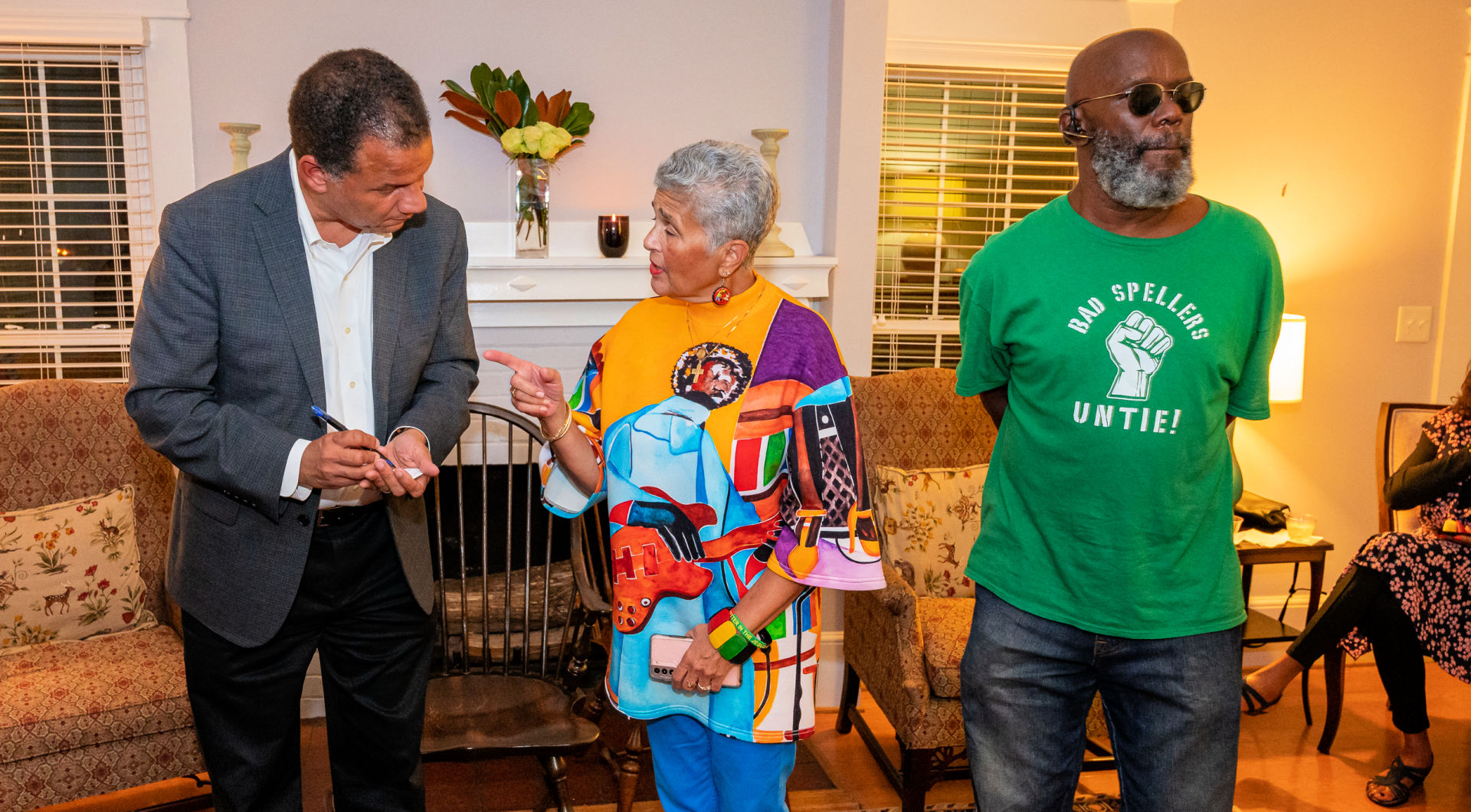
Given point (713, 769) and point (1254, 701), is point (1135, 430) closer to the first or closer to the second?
point (713, 769)

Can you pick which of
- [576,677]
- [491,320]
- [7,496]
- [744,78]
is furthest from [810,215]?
[7,496]

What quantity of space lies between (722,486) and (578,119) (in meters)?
1.90

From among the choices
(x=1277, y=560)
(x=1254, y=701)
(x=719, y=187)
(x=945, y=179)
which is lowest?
(x=1254, y=701)

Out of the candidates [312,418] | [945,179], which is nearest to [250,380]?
[312,418]

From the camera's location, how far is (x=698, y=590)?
4.83 ft

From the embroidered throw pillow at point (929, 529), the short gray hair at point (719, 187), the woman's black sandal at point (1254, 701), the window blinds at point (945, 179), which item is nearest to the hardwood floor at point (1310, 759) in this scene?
the woman's black sandal at point (1254, 701)

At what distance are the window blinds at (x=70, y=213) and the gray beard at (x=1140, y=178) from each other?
2.77m

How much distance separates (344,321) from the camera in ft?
5.41

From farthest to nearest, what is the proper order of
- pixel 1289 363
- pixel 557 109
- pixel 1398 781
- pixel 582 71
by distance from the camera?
pixel 1289 363
pixel 582 71
pixel 557 109
pixel 1398 781

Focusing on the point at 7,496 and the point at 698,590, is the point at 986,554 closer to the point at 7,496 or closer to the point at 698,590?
the point at 698,590

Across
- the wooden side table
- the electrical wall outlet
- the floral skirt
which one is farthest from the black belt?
the electrical wall outlet

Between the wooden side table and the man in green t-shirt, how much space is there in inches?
78.3

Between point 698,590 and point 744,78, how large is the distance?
85.8 inches

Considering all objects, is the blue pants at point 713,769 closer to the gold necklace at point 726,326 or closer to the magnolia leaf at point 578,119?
the gold necklace at point 726,326
